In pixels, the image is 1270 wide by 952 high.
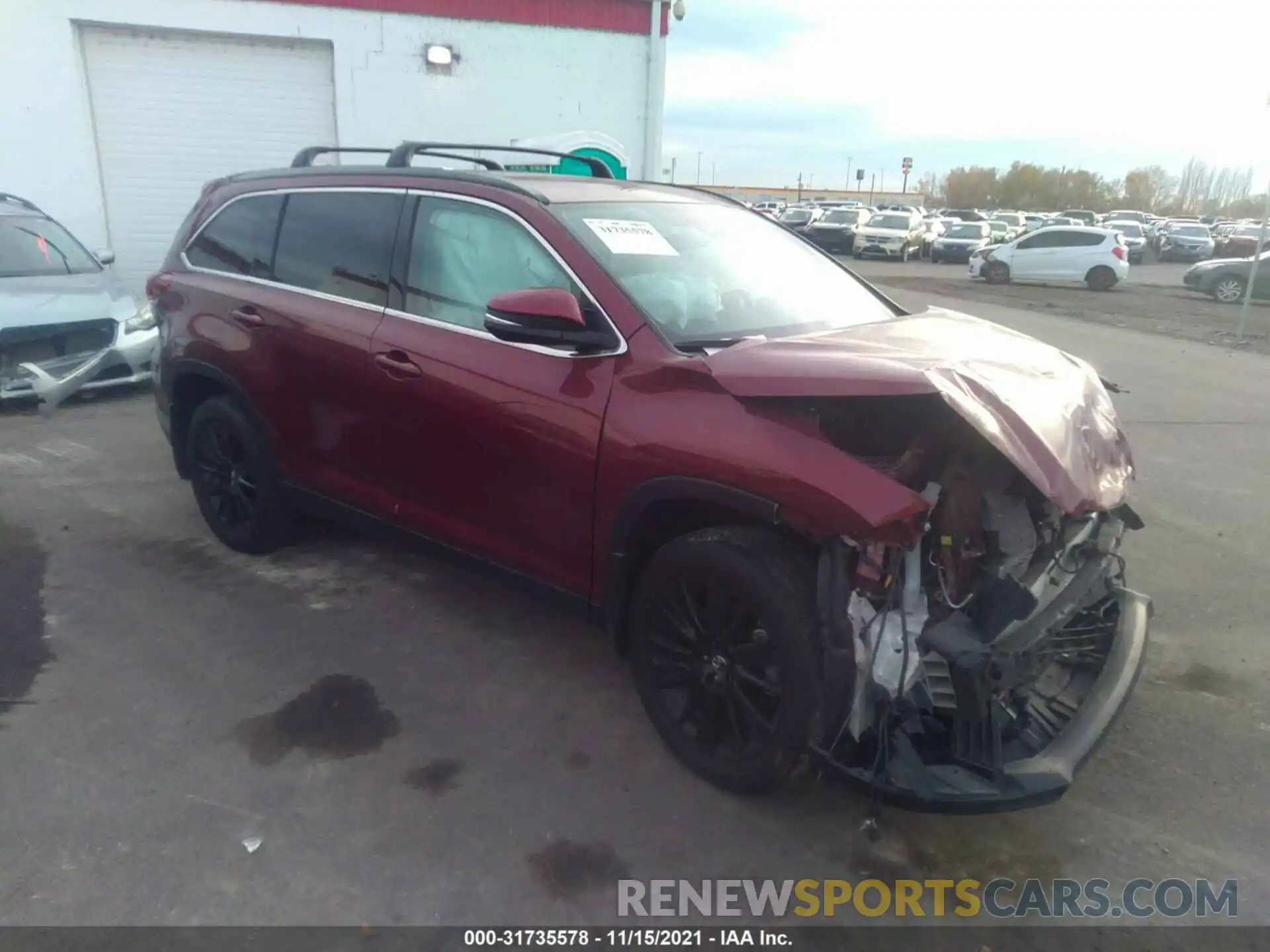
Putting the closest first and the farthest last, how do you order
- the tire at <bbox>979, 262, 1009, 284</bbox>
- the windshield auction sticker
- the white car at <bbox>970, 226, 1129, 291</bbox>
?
1. the windshield auction sticker
2. the white car at <bbox>970, 226, 1129, 291</bbox>
3. the tire at <bbox>979, 262, 1009, 284</bbox>

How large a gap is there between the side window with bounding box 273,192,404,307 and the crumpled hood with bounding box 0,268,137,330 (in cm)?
428

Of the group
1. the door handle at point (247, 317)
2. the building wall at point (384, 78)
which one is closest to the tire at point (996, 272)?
the building wall at point (384, 78)

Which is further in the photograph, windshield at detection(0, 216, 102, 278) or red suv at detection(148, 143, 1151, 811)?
windshield at detection(0, 216, 102, 278)

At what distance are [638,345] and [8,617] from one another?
3216mm

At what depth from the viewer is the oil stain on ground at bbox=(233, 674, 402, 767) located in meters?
3.35

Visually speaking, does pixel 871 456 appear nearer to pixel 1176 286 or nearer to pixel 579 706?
pixel 579 706

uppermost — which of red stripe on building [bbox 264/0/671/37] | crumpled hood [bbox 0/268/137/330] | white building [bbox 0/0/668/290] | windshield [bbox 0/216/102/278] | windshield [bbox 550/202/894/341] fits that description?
red stripe on building [bbox 264/0/671/37]

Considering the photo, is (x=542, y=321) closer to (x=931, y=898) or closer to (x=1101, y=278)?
(x=931, y=898)

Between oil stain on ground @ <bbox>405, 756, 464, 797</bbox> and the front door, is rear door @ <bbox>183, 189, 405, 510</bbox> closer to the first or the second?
the front door

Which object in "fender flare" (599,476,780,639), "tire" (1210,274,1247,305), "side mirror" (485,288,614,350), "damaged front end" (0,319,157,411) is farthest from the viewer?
"tire" (1210,274,1247,305)

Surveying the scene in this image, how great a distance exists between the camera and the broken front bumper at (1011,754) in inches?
102

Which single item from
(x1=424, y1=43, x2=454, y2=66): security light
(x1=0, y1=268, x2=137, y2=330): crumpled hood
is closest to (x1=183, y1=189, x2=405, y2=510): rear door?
(x1=0, y1=268, x2=137, y2=330): crumpled hood

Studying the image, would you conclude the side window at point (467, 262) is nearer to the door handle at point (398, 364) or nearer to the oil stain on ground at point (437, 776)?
the door handle at point (398, 364)

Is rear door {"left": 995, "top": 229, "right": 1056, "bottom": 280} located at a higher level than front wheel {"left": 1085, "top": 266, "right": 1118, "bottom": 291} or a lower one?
higher
